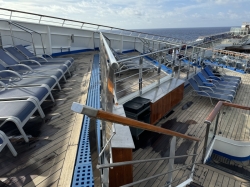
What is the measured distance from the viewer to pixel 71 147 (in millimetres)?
2148

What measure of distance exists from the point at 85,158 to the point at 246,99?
591cm

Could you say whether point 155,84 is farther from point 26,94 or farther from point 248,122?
point 26,94

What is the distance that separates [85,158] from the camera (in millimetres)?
1909

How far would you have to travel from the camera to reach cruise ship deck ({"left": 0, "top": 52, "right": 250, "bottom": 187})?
181cm

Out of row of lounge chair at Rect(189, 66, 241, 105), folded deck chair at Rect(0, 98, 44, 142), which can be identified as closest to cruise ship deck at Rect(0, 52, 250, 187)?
folded deck chair at Rect(0, 98, 44, 142)

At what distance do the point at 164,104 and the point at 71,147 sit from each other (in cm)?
268

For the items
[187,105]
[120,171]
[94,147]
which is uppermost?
[94,147]

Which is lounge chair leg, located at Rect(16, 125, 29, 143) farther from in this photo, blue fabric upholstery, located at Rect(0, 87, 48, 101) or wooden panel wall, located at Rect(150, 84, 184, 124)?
wooden panel wall, located at Rect(150, 84, 184, 124)

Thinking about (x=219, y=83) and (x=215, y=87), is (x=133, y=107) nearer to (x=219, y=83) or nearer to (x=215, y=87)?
(x=215, y=87)

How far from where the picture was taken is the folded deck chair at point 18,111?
195 cm

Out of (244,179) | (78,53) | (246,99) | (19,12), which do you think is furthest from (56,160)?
(78,53)

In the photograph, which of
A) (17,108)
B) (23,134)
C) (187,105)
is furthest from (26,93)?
(187,105)

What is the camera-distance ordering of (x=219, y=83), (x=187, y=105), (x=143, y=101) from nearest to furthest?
(x=143, y=101) < (x=187, y=105) < (x=219, y=83)

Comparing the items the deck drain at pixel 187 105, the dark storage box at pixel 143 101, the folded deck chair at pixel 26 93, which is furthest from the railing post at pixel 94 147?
the deck drain at pixel 187 105
